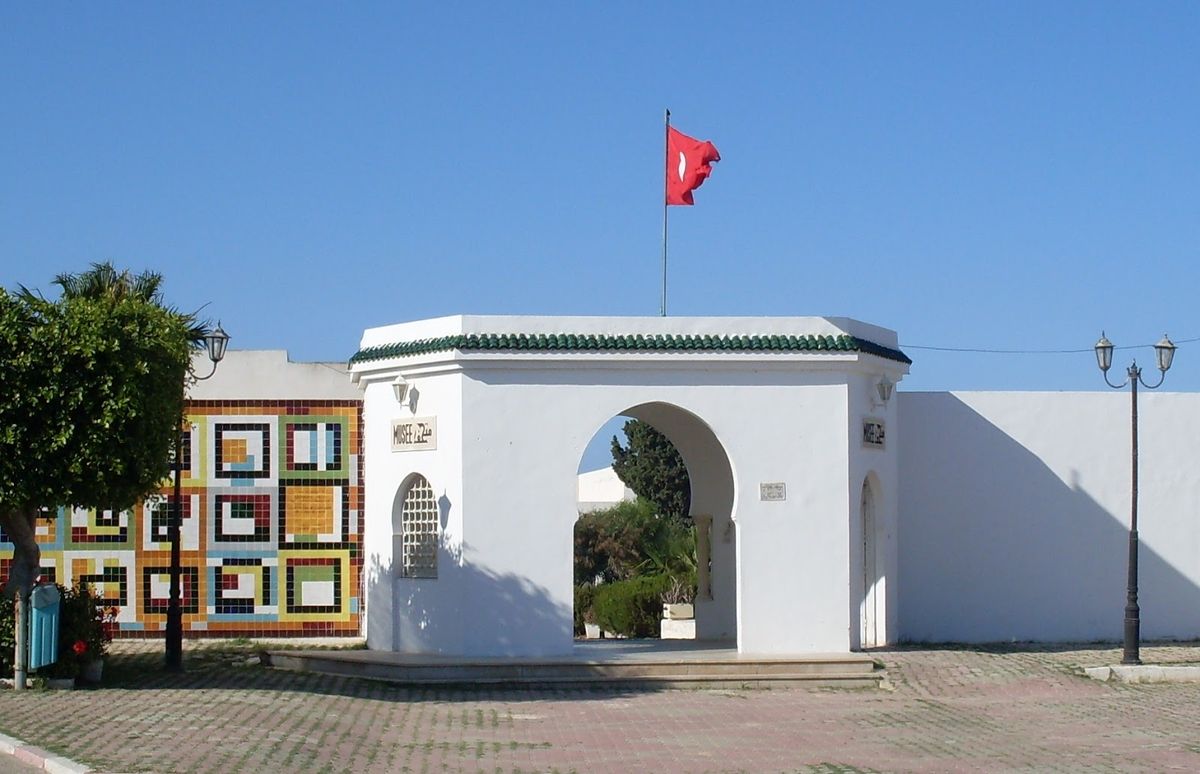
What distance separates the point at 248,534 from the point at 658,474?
89.8 ft

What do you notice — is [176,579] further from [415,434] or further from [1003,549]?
[1003,549]

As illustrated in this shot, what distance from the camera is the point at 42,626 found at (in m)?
15.8

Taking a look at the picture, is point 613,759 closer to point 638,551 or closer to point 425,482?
point 425,482

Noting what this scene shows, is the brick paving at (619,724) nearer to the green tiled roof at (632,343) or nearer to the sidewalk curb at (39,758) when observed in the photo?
the sidewalk curb at (39,758)

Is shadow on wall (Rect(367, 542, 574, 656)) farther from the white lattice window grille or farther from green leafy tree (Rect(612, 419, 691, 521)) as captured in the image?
green leafy tree (Rect(612, 419, 691, 521))

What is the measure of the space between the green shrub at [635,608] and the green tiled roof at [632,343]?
11.5m

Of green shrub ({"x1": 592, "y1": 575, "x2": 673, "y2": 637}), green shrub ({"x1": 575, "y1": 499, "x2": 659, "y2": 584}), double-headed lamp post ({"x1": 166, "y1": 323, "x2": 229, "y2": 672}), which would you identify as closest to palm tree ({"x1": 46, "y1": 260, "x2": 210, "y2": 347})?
double-headed lamp post ({"x1": 166, "y1": 323, "x2": 229, "y2": 672})

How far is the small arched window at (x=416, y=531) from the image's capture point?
19.5 metres

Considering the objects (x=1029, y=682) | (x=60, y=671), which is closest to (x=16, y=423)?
(x=60, y=671)

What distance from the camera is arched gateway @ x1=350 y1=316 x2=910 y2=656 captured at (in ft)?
60.7

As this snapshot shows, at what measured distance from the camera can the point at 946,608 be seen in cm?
2156

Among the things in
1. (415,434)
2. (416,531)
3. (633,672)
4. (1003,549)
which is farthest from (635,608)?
(633,672)

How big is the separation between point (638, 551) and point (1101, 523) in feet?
75.0

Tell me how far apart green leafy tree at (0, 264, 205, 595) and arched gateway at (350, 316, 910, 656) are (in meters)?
3.70
